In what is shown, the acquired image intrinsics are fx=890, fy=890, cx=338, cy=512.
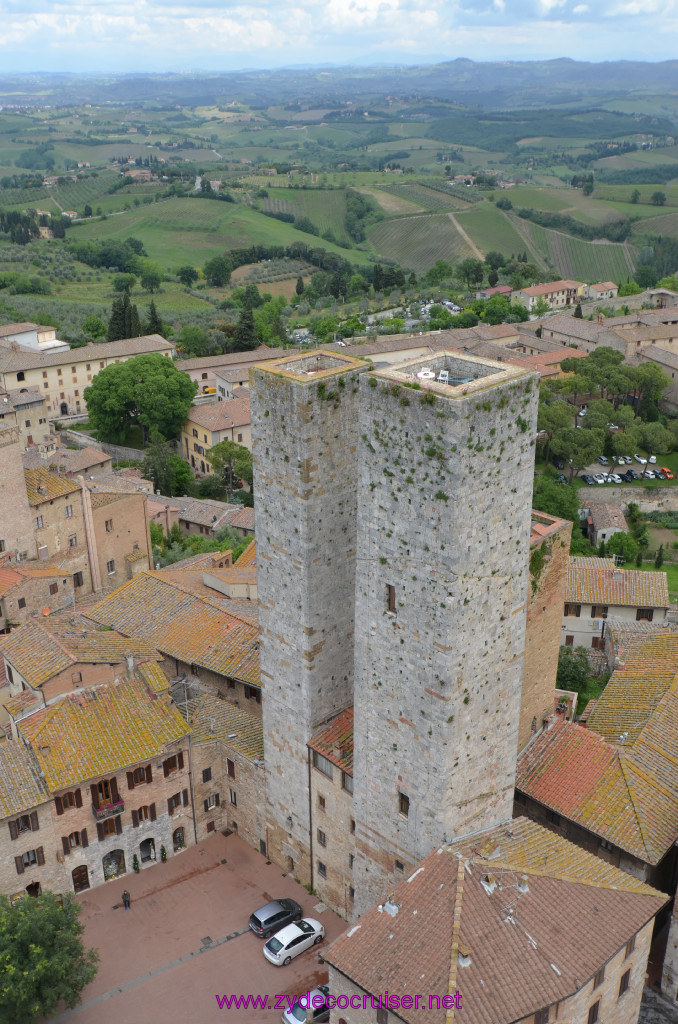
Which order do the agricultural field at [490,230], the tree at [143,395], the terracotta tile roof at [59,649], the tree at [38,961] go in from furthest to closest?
the agricultural field at [490,230] < the tree at [143,395] < the terracotta tile roof at [59,649] < the tree at [38,961]

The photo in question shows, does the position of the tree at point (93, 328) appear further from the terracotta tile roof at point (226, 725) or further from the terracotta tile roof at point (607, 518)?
the terracotta tile roof at point (226, 725)

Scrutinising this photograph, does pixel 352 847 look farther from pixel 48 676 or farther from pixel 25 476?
pixel 25 476

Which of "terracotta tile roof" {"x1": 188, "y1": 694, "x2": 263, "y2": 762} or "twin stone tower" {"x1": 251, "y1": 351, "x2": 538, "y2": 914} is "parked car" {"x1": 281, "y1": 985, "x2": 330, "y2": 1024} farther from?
"terracotta tile roof" {"x1": 188, "y1": 694, "x2": 263, "y2": 762}

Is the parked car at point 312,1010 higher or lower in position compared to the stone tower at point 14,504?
lower

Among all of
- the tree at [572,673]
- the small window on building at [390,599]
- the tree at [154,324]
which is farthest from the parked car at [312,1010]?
the tree at [154,324]

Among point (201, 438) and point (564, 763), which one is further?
point (201, 438)

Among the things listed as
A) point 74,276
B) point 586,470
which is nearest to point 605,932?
point 586,470

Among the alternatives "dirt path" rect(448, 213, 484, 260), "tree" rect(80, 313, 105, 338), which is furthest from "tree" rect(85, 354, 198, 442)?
"dirt path" rect(448, 213, 484, 260)
